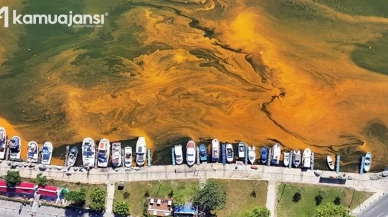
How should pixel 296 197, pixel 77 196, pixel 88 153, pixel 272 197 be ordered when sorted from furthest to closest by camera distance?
pixel 88 153, pixel 272 197, pixel 296 197, pixel 77 196

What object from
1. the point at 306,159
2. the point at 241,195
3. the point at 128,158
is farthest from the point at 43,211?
the point at 306,159

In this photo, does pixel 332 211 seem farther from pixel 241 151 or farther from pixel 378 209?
pixel 241 151

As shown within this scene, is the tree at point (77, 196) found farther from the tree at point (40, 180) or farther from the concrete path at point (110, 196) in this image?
the tree at point (40, 180)

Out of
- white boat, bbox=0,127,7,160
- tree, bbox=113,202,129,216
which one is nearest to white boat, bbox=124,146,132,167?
tree, bbox=113,202,129,216

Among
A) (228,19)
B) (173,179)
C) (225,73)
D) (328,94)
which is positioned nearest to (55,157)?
(173,179)

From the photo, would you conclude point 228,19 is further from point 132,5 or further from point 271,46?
point 132,5

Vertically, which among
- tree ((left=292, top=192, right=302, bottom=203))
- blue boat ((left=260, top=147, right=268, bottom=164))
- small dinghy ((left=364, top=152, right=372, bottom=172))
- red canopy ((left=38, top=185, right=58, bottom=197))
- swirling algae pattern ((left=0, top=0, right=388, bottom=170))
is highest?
swirling algae pattern ((left=0, top=0, right=388, bottom=170))

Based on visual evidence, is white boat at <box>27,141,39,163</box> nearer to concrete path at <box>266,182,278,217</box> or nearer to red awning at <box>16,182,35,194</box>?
red awning at <box>16,182,35,194</box>
